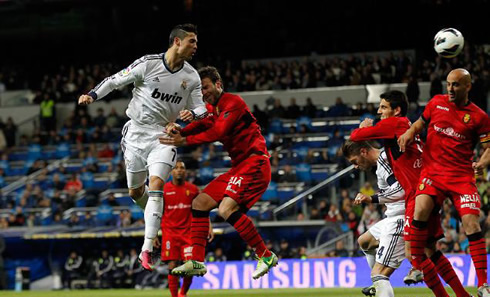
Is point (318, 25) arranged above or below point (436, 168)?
above

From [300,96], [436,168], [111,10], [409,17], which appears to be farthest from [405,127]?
[111,10]

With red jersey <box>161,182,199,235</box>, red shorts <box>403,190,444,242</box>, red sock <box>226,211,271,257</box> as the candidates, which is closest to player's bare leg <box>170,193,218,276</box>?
red sock <box>226,211,271,257</box>

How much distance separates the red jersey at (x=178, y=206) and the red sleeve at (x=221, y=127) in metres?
4.88

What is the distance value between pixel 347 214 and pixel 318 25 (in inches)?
534

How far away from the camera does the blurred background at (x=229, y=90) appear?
21.8 meters

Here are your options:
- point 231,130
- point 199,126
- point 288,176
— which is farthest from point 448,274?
point 288,176

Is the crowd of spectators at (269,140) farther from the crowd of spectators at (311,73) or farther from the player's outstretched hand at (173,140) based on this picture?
the player's outstretched hand at (173,140)

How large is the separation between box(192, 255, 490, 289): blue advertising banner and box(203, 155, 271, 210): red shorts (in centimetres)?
818

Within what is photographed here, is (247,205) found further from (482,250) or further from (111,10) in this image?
(111,10)

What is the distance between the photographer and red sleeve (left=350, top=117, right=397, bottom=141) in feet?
30.8

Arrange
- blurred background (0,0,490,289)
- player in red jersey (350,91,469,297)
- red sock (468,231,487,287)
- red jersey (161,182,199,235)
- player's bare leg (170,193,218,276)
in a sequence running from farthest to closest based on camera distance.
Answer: blurred background (0,0,490,289), red jersey (161,182,199,235), player's bare leg (170,193,218,276), player in red jersey (350,91,469,297), red sock (468,231,487,287)

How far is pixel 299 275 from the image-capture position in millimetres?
19266

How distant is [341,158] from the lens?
23.2 meters

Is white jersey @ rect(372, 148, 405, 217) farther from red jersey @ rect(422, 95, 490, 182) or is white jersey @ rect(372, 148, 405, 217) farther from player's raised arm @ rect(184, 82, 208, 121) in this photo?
player's raised arm @ rect(184, 82, 208, 121)
